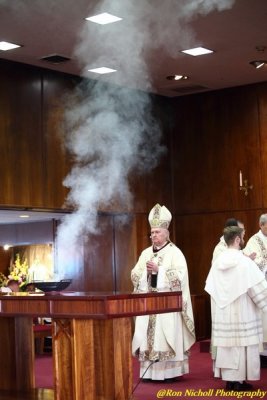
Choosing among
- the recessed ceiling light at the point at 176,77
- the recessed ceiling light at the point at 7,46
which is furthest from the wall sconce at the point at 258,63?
the recessed ceiling light at the point at 7,46

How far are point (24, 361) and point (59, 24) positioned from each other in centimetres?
362

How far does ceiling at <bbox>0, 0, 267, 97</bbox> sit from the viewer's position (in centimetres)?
803

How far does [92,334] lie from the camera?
570 centimetres

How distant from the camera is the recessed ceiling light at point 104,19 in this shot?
8211 mm

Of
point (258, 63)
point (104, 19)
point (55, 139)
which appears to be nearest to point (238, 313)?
point (104, 19)

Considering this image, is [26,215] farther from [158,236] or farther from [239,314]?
[239,314]

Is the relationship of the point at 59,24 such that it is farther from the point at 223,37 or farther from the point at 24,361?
the point at 24,361

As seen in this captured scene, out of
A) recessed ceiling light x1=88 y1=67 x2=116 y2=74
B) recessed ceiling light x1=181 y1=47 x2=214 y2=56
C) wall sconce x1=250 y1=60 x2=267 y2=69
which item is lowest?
recessed ceiling light x1=88 y1=67 x2=116 y2=74

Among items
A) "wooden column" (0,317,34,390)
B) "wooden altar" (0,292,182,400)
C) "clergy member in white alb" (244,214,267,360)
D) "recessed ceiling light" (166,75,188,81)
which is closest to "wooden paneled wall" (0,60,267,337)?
"recessed ceiling light" (166,75,188,81)

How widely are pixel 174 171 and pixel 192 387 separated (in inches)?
209

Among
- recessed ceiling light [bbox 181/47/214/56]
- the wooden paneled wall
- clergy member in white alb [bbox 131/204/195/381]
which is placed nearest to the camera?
clergy member in white alb [bbox 131/204/195/381]

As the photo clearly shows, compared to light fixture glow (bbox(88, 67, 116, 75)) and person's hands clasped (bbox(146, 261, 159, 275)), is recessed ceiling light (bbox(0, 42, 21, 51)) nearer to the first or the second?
light fixture glow (bbox(88, 67, 116, 75))

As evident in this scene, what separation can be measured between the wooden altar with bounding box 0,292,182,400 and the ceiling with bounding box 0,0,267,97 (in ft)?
10.9

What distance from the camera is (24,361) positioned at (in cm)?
659
